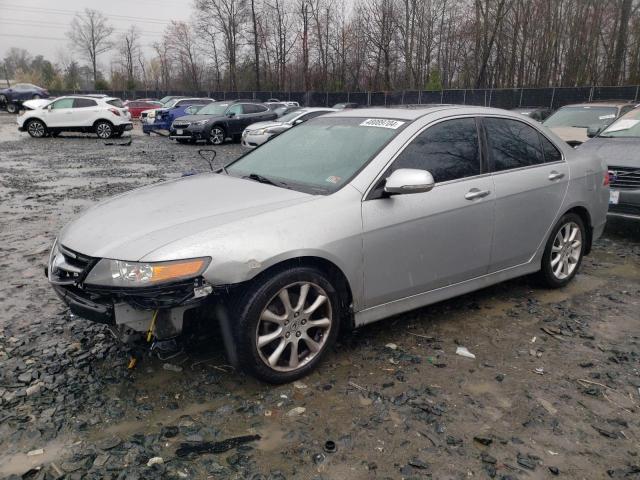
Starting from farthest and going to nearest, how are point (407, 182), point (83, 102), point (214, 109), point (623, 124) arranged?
point (83, 102), point (214, 109), point (623, 124), point (407, 182)

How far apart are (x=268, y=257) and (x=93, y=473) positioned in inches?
51.8

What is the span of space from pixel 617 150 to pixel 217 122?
1488cm

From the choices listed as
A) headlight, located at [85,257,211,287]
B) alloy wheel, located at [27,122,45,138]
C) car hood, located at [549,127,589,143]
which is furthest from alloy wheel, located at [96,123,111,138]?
headlight, located at [85,257,211,287]

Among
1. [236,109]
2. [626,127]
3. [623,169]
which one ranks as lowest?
[623,169]

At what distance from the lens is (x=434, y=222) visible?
3537 mm

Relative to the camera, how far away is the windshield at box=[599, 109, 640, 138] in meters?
7.02

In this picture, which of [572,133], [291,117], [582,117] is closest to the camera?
[572,133]

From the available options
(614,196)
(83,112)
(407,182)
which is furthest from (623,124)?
(83,112)

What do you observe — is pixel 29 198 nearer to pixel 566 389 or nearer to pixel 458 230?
pixel 458 230

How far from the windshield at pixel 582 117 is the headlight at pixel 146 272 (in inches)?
397

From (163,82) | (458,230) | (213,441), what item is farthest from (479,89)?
(163,82)

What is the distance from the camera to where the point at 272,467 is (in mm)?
2420

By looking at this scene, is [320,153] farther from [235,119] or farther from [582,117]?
[235,119]

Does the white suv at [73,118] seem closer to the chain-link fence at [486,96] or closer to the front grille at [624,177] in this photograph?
the chain-link fence at [486,96]
